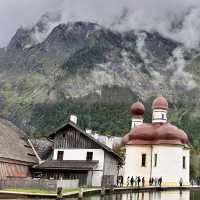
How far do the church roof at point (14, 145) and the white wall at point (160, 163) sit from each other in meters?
24.1

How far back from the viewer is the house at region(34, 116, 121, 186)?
55.5 m

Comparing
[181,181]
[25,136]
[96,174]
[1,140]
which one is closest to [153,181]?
[181,181]

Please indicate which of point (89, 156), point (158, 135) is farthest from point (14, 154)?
point (158, 135)

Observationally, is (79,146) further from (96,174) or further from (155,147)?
(155,147)

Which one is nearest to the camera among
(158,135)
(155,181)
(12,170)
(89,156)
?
(12,170)

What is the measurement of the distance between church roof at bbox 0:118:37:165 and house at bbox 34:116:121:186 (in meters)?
2.22

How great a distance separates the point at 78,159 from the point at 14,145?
863 centimetres

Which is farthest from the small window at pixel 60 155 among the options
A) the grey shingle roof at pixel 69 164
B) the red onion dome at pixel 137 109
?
the red onion dome at pixel 137 109

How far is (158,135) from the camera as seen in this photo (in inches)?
3004

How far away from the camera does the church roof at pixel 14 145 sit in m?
51.1

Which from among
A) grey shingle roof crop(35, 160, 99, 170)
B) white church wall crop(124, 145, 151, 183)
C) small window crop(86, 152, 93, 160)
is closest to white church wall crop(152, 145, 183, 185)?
white church wall crop(124, 145, 151, 183)

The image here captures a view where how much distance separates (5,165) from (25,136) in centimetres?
1226

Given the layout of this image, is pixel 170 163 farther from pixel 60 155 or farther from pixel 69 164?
pixel 69 164

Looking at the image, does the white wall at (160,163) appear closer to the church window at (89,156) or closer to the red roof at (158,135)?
the red roof at (158,135)
